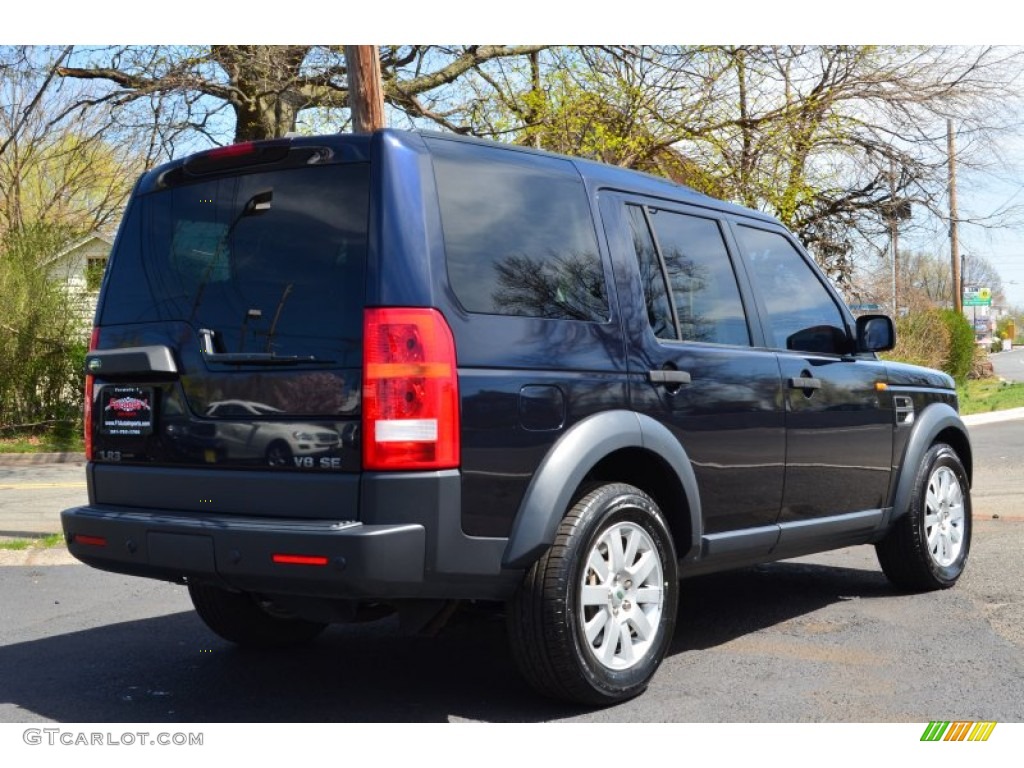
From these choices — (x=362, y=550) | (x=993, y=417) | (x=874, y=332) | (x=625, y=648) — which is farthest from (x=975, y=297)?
(x=362, y=550)

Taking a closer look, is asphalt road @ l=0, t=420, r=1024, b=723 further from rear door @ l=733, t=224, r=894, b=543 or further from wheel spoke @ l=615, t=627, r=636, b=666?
rear door @ l=733, t=224, r=894, b=543

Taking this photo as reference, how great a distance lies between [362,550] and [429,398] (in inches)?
20.5

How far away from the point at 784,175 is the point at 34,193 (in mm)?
15690

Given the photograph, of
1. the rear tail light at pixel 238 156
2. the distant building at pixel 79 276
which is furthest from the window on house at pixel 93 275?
the rear tail light at pixel 238 156

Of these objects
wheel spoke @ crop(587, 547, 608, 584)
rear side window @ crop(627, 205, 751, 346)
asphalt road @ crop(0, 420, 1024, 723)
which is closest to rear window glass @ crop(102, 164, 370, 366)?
wheel spoke @ crop(587, 547, 608, 584)

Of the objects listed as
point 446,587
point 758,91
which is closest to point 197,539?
point 446,587

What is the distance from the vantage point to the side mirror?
6.19 metres

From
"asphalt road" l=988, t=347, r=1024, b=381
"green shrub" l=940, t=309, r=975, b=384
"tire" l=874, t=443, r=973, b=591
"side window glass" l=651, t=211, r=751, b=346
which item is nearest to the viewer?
"side window glass" l=651, t=211, r=751, b=346

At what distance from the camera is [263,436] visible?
13.6 ft

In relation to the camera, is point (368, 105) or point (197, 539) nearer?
point (197, 539)

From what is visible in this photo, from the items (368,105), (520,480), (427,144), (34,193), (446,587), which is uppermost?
(34,193)

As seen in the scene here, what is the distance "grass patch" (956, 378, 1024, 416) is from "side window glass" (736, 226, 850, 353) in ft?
59.7

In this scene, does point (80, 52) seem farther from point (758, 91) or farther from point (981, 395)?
point (981, 395)

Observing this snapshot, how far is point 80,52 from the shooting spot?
18328 millimetres
